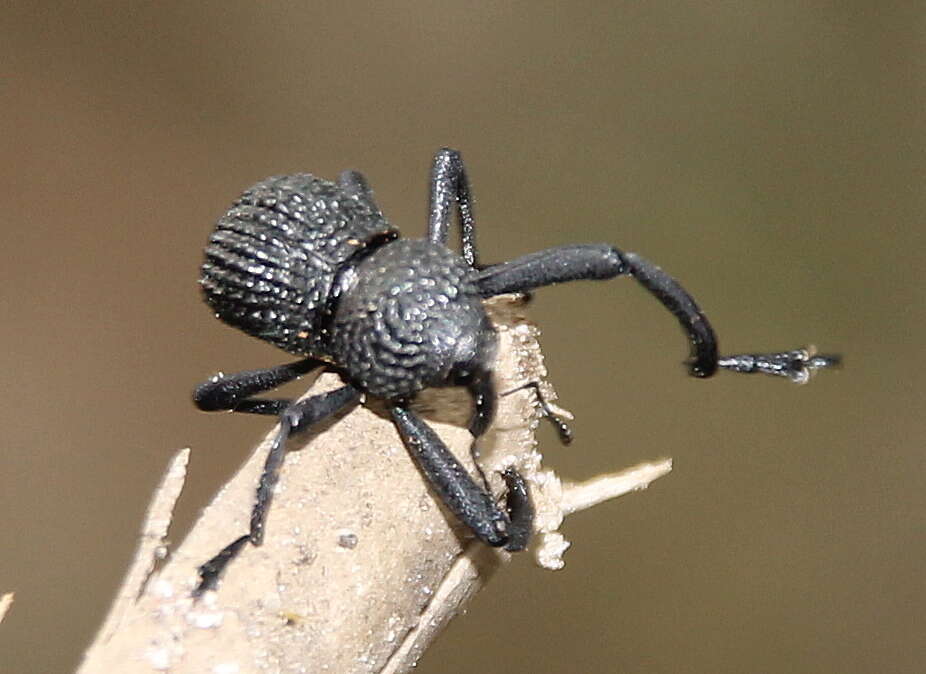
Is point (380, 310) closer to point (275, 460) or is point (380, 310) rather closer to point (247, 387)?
point (275, 460)

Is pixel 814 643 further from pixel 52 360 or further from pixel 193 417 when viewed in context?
pixel 52 360

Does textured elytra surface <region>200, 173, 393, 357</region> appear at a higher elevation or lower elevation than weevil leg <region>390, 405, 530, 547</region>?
higher

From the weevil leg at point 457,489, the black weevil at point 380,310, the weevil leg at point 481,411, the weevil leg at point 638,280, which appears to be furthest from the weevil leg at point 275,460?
the weevil leg at point 638,280

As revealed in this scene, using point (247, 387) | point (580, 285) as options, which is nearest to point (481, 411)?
point (247, 387)

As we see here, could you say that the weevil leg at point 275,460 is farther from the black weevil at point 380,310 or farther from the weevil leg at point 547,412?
the weevil leg at point 547,412

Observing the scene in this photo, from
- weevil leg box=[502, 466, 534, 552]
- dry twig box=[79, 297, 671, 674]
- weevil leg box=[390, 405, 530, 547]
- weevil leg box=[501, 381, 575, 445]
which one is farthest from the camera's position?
weevil leg box=[501, 381, 575, 445]

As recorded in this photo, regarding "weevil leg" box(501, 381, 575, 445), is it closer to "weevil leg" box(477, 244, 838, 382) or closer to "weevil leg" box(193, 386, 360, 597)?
"weevil leg" box(477, 244, 838, 382)

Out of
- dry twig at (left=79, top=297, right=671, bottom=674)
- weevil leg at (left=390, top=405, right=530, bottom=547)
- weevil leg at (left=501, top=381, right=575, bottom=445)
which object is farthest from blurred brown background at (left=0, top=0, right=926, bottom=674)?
weevil leg at (left=390, top=405, right=530, bottom=547)
